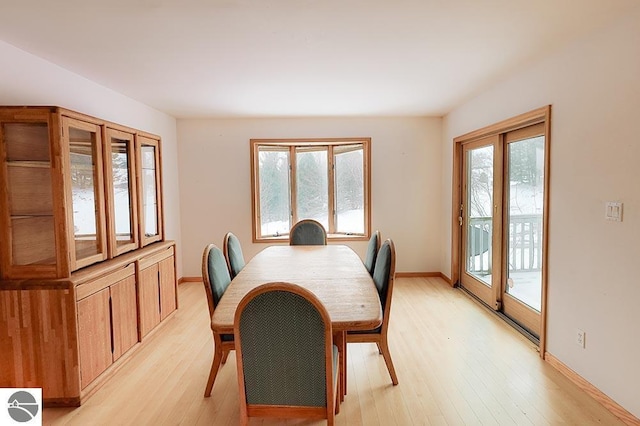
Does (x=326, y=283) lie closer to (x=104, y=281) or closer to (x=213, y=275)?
(x=213, y=275)

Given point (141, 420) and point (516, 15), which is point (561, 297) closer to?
point (516, 15)

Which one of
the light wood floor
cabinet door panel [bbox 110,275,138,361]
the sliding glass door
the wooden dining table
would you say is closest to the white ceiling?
the sliding glass door

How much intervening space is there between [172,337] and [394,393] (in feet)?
6.82

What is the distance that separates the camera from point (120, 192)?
295cm

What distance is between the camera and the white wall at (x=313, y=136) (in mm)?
4910

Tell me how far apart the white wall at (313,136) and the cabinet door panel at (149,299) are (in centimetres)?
178

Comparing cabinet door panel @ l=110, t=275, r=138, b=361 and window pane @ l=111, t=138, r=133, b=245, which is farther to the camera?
window pane @ l=111, t=138, r=133, b=245

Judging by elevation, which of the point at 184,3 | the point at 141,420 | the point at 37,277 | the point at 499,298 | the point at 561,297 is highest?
the point at 184,3

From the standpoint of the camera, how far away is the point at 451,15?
78.5 inches

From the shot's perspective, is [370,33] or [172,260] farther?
[172,260]

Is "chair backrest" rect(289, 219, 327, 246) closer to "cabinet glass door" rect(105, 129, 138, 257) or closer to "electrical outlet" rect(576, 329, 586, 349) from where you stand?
"cabinet glass door" rect(105, 129, 138, 257)

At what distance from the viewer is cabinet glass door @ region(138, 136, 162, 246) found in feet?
10.6

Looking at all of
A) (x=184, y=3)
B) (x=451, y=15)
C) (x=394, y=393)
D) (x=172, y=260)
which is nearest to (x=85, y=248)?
(x=172, y=260)

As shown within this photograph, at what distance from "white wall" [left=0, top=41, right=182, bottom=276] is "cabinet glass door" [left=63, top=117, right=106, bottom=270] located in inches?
18.5
